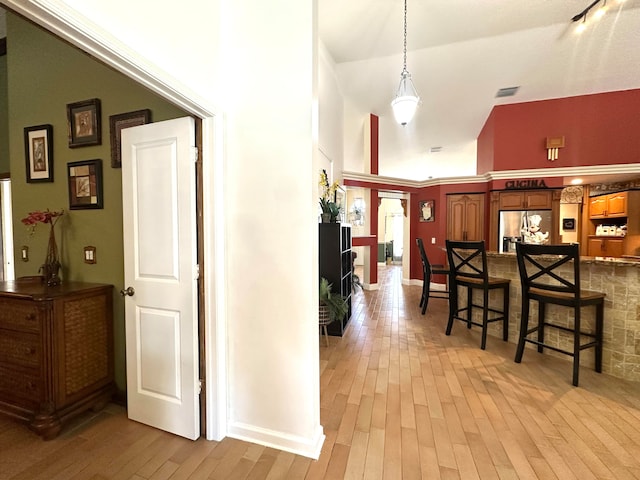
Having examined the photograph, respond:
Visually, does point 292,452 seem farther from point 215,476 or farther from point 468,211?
point 468,211

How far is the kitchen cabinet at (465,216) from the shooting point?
6.36 meters

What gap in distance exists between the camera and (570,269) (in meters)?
2.85

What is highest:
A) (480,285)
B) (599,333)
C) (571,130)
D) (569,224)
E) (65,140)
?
(571,130)

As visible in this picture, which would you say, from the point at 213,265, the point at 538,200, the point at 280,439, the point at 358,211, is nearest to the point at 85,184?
the point at 213,265

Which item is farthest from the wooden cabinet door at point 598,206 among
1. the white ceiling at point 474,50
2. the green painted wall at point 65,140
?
the green painted wall at point 65,140

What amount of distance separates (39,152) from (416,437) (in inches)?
143

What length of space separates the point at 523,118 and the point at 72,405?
7876 mm

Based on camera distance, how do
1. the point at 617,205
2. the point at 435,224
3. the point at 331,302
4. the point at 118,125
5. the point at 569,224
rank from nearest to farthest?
the point at 118,125 → the point at 331,302 → the point at 617,205 → the point at 569,224 → the point at 435,224

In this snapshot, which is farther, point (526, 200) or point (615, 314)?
point (526, 200)

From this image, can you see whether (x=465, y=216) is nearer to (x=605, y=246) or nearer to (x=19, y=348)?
(x=605, y=246)

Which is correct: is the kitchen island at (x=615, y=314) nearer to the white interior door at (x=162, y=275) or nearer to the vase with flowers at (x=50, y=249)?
the white interior door at (x=162, y=275)

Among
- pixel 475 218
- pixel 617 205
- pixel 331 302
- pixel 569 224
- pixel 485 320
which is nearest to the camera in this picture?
pixel 485 320

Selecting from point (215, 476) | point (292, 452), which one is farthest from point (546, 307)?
point (215, 476)

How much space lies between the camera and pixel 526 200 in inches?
219
